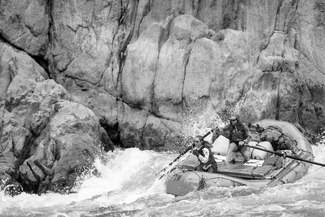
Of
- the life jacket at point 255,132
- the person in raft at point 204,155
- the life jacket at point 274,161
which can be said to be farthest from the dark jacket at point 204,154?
the life jacket at point 255,132

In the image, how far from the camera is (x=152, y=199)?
11445 millimetres

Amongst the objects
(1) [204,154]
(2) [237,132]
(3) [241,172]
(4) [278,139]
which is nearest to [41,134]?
(1) [204,154]

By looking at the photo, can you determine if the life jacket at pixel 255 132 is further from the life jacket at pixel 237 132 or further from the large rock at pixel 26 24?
the large rock at pixel 26 24

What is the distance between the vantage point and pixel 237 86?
54.4ft

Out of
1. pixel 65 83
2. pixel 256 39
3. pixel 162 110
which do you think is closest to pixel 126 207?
pixel 162 110

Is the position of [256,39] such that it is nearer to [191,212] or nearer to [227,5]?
[227,5]

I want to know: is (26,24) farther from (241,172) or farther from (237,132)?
(241,172)

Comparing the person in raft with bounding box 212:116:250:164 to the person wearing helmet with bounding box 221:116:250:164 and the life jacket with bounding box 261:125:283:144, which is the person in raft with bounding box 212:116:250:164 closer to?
the person wearing helmet with bounding box 221:116:250:164

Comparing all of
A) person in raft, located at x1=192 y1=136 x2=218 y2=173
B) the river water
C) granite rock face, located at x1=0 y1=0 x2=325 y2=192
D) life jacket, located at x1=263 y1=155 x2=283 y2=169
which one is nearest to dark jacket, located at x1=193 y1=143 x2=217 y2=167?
person in raft, located at x1=192 y1=136 x2=218 y2=173

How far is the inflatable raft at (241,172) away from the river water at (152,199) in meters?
0.18

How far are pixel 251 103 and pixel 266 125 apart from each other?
194cm

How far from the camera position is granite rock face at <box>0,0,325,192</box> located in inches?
653

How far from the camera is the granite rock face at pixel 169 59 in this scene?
16594mm

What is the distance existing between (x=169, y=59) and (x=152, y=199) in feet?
21.4
